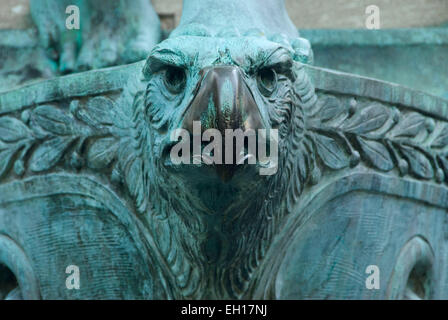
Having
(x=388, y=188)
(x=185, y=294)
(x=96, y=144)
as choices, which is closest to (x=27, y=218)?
(x=96, y=144)

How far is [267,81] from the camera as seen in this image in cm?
181

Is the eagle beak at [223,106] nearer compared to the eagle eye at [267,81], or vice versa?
the eagle beak at [223,106]

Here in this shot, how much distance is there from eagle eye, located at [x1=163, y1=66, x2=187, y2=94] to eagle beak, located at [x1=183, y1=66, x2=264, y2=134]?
11cm

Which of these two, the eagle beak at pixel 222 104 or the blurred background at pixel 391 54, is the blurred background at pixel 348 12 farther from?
the eagle beak at pixel 222 104

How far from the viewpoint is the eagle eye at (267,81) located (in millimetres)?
1791

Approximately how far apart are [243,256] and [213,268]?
0.07 m

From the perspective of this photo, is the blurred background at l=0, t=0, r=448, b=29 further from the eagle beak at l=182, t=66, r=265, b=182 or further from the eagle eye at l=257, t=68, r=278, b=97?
the eagle beak at l=182, t=66, r=265, b=182

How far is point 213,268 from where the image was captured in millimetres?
1847

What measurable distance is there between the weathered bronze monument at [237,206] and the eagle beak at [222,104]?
0.31 feet

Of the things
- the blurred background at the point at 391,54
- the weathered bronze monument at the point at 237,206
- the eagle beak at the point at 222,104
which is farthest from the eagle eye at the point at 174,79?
the blurred background at the point at 391,54

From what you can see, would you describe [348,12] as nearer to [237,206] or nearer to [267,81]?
[267,81]

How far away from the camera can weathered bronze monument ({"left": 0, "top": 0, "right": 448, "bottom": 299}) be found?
71.8 inches

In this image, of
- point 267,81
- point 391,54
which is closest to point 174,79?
point 267,81
